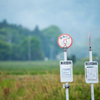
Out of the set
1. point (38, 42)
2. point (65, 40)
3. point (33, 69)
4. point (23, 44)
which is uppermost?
point (38, 42)

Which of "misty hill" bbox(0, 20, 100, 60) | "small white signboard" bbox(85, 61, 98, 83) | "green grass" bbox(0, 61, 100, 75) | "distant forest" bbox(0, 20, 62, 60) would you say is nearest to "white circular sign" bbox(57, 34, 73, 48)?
"small white signboard" bbox(85, 61, 98, 83)

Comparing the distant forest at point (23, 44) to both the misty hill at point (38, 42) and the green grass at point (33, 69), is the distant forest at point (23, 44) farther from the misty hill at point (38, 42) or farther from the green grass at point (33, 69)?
the green grass at point (33, 69)

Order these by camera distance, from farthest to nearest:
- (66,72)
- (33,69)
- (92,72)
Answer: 1. (33,69)
2. (92,72)
3. (66,72)

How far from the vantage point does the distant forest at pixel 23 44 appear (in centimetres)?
2952

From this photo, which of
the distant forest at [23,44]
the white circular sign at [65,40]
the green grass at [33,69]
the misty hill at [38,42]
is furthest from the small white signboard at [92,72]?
the distant forest at [23,44]

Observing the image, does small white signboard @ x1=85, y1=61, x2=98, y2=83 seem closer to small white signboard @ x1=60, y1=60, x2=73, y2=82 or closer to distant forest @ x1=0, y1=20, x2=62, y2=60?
small white signboard @ x1=60, y1=60, x2=73, y2=82

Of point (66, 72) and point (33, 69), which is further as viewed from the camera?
point (33, 69)

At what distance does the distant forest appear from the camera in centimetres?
2952

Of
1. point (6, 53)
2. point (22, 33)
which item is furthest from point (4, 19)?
point (6, 53)

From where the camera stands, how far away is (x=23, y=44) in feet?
102

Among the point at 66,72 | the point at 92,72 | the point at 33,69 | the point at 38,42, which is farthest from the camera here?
the point at 38,42

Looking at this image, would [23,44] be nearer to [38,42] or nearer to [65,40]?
[38,42]

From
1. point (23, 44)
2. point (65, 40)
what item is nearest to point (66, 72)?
point (65, 40)

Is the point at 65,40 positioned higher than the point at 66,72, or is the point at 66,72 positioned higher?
the point at 65,40
